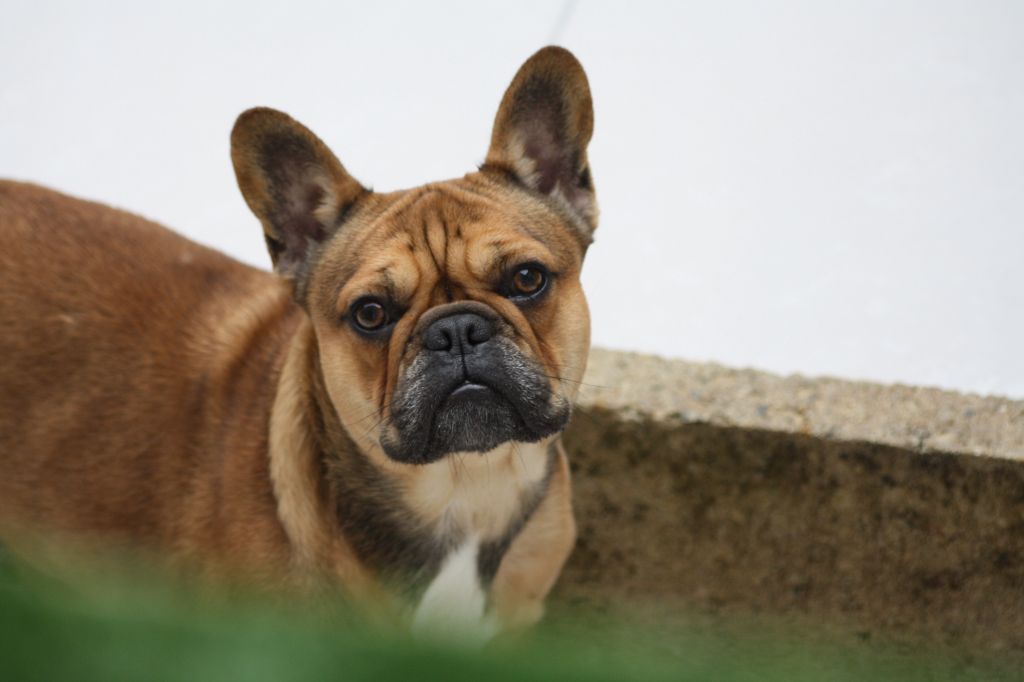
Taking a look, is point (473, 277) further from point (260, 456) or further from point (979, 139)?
point (979, 139)

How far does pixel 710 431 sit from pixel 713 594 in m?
0.51

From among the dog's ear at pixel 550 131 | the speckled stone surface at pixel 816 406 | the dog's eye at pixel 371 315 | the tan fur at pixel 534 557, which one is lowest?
the tan fur at pixel 534 557

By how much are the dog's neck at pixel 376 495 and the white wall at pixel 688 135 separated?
135 cm

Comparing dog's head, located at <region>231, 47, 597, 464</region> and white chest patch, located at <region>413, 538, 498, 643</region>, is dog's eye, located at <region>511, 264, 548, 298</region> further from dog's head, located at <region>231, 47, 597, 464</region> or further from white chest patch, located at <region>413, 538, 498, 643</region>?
white chest patch, located at <region>413, 538, 498, 643</region>

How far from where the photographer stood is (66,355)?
7.88ft

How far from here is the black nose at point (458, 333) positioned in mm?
2029

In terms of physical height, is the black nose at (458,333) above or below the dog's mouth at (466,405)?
→ above

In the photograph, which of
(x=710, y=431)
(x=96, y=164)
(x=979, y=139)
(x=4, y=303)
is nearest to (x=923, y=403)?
(x=710, y=431)

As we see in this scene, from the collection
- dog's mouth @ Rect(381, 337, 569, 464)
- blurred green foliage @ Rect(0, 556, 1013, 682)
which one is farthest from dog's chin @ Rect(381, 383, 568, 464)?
blurred green foliage @ Rect(0, 556, 1013, 682)

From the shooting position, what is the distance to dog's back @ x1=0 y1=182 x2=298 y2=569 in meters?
2.35

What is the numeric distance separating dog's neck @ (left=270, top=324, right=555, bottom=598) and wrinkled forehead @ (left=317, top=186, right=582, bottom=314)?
9.2 inches

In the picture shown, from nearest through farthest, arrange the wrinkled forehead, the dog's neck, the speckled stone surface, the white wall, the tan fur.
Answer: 1. the wrinkled forehead
2. the dog's neck
3. the tan fur
4. the speckled stone surface
5. the white wall

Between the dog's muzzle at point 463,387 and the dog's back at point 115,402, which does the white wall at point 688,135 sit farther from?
the dog's muzzle at point 463,387

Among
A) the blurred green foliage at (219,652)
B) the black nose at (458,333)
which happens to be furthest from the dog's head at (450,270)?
the blurred green foliage at (219,652)
